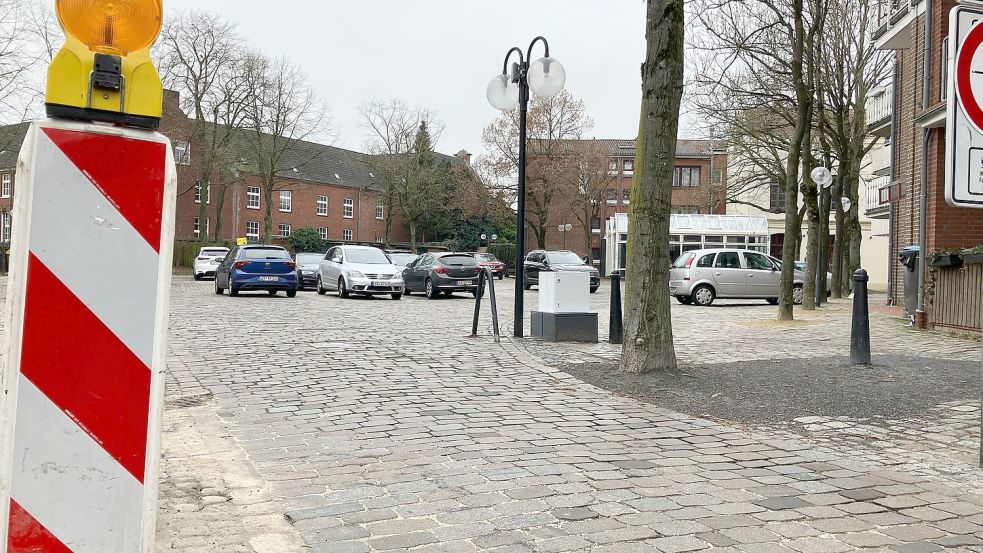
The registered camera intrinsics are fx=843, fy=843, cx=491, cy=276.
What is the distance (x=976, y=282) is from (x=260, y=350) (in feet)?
35.2

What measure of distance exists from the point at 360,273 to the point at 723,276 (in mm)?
10639

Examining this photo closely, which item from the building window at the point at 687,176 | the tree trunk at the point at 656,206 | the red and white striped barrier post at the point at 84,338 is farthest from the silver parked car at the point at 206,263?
the building window at the point at 687,176

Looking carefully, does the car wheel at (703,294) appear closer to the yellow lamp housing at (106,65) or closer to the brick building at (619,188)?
the yellow lamp housing at (106,65)

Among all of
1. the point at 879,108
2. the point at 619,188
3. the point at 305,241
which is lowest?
the point at 305,241

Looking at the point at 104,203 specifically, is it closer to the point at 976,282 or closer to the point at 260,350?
the point at 260,350

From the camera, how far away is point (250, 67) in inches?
1790

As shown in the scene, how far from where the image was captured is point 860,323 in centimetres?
928

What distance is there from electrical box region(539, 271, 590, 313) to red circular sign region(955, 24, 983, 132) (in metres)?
7.68

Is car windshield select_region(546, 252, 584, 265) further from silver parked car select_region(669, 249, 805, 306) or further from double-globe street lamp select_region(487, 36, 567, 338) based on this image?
double-globe street lamp select_region(487, 36, 567, 338)

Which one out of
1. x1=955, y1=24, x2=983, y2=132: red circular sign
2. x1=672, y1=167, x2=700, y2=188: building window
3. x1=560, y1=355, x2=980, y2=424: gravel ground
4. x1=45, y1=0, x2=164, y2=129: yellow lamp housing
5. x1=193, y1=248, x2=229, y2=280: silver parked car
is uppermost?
x1=672, y1=167, x2=700, y2=188: building window

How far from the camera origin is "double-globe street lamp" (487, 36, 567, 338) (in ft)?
41.4

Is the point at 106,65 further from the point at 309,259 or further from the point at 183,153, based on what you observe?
the point at 183,153

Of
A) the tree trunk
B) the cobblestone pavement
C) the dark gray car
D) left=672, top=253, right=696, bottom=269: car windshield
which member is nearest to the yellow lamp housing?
the cobblestone pavement

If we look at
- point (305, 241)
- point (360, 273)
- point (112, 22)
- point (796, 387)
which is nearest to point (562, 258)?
point (360, 273)
